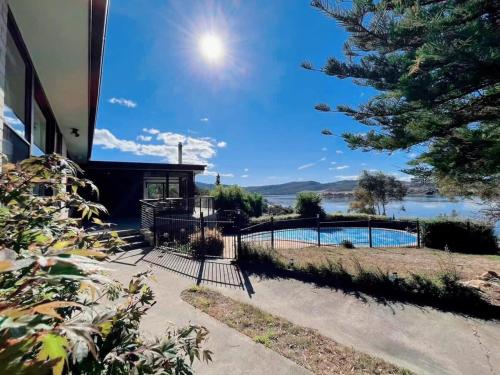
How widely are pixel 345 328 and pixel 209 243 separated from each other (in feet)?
19.0

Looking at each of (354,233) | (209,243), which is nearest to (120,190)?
(209,243)

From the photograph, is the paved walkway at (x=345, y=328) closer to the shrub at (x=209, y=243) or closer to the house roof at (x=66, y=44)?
the shrub at (x=209, y=243)

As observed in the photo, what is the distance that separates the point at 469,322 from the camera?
4156mm

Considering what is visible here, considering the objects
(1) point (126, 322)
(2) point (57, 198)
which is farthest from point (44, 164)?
(1) point (126, 322)

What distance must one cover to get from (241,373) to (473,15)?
21.0 ft

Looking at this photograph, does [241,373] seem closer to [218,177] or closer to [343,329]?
[343,329]

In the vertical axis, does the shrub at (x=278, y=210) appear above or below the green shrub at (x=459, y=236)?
above

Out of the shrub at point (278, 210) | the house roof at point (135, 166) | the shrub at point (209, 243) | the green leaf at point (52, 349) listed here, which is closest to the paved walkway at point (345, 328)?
the shrub at point (209, 243)

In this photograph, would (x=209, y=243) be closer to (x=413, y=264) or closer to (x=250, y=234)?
(x=250, y=234)

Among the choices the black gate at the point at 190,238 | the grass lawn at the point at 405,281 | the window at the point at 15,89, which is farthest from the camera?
the black gate at the point at 190,238

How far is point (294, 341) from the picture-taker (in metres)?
3.50

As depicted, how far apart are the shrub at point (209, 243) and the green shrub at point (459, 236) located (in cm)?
988

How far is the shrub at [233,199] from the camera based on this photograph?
727 inches

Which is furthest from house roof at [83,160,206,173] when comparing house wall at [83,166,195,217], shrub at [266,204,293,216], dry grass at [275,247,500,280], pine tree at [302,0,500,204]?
pine tree at [302,0,500,204]
